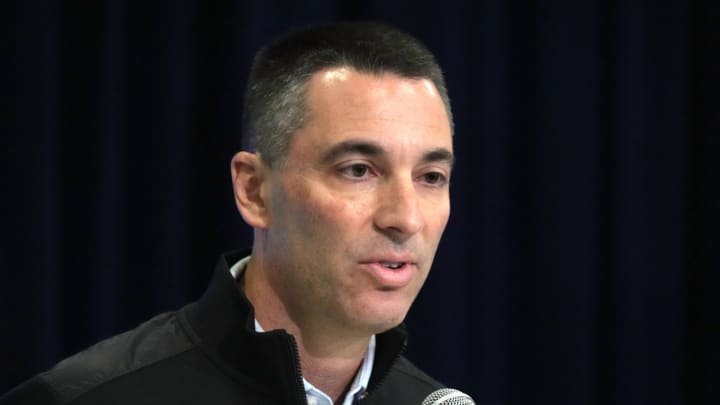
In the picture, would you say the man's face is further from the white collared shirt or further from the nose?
the white collared shirt

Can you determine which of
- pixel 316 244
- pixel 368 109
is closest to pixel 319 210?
pixel 316 244

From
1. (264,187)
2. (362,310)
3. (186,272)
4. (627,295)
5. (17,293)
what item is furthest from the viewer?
(627,295)

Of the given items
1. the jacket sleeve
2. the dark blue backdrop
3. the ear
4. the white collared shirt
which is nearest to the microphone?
the white collared shirt

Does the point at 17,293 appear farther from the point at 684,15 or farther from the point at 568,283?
the point at 684,15

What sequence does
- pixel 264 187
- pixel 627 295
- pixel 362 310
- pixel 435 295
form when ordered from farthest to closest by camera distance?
pixel 627 295 → pixel 435 295 → pixel 264 187 → pixel 362 310

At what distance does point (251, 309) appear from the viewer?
4.98 ft

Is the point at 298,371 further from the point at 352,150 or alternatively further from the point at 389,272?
the point at 352,150

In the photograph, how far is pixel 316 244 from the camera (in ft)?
4.81

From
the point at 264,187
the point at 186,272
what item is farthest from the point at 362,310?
the point at 186,272

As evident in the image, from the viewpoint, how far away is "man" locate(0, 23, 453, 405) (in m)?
1.45

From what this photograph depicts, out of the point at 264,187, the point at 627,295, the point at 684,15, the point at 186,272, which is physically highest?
the point at 684,15

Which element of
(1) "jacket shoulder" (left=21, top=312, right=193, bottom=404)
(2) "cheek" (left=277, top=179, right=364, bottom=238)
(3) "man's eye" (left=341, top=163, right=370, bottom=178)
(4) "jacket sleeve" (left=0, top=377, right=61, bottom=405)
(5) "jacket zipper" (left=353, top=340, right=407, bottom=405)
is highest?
(3) "man's eye" (left=341, top=163, right=370, bottom=178)

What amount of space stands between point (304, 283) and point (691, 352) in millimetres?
1778

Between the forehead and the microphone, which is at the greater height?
the forehead
